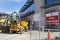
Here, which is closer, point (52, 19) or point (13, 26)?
point (52, 19)

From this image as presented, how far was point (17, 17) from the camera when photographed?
105 ft

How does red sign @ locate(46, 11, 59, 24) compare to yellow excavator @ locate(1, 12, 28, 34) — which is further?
yellow excavator @ locate(1, 12, 28, 34)

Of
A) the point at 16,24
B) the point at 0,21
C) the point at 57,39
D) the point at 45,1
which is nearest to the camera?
the point at 57,39

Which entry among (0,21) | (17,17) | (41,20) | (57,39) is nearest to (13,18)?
(17,17)

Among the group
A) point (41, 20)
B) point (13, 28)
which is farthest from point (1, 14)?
point (41, 20)

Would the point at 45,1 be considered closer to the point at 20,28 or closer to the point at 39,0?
the point at 39,0

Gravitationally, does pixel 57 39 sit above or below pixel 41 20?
below

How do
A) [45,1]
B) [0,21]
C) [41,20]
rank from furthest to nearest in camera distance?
1. [45,1]
2. [0,21]
3. [41,20]

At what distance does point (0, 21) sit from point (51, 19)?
2817cm

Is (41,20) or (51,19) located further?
(41,20)

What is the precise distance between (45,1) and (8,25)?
1954 cm

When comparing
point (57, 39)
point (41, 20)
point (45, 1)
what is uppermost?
point (45, 1)

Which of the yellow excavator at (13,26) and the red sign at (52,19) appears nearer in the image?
the red sign at (52,19)

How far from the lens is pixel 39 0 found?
2069 inches
